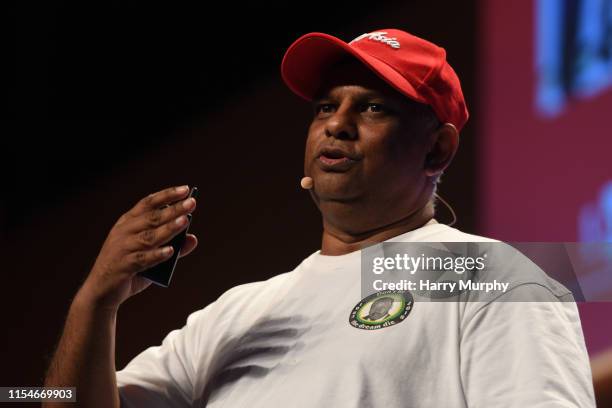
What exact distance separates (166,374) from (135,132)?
1.13 meters

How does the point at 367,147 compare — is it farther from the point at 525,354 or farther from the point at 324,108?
the point at 525,354

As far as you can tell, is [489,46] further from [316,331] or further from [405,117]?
[316,331]

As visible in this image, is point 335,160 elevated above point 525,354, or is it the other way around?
point 335,160

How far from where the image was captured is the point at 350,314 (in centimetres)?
134

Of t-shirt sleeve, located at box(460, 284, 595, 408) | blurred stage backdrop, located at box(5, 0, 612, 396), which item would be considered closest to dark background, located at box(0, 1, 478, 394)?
blurred stage backdrop, located at box(5, 0, 612, 396)

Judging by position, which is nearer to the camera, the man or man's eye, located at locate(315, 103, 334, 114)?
the man

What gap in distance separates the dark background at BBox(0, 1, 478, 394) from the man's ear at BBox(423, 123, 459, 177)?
3.06 feet

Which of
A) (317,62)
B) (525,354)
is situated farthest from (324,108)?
(525,354)

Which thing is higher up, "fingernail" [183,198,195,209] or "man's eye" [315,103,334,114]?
"man's eye" [315,103,334,114]

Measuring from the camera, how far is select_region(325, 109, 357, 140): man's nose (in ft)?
4.69

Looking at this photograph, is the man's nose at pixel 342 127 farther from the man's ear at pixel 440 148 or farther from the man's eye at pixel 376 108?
the man's ear at pixel 440 148

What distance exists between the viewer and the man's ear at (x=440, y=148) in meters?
1.50

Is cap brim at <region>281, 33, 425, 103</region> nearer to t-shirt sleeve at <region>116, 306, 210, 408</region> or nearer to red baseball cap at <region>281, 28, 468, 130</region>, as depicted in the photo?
red baseball cap at <region>281, 28, 468, 130</region>

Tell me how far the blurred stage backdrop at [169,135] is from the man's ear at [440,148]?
724 mm
